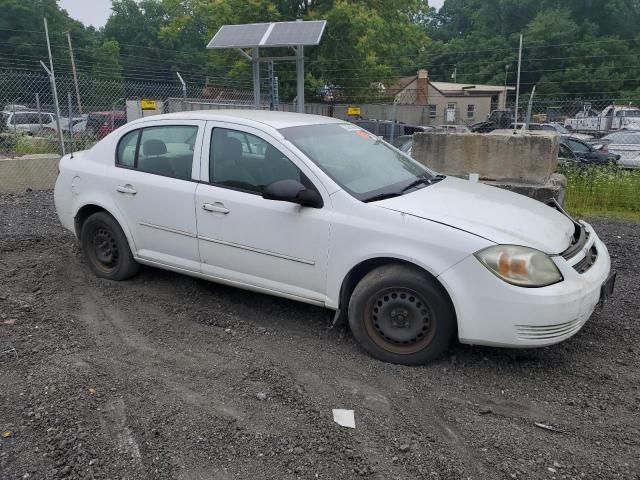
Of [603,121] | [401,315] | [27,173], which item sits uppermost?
[603,121]

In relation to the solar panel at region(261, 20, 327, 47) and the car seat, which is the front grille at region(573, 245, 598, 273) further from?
the solar panel at region(261, 20, 327, 47)

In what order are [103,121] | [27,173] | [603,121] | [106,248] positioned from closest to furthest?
[106,248] → [27,173] → [103,121] → [603,121]

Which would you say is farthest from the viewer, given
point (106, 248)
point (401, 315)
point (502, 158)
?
point (502, 158)

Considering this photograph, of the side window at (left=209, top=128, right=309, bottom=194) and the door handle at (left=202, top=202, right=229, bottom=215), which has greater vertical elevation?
the side window at (left=209, top=128, right=309, bottom=194)

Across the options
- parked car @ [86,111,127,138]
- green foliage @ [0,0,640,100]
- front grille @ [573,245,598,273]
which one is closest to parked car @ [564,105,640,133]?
green foliage @ [0,0,640,100]

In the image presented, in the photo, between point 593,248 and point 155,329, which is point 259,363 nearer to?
point 155,329

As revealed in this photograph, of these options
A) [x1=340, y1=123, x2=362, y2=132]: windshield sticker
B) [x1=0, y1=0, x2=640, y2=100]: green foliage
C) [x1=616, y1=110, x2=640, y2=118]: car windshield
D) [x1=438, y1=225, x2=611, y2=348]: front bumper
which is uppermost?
[x1=0, y1=0, x2=640, y2=100]: green foliage

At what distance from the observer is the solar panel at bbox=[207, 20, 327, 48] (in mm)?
9328

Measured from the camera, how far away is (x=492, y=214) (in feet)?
12.3

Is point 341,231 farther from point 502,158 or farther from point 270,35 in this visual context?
point 270,35

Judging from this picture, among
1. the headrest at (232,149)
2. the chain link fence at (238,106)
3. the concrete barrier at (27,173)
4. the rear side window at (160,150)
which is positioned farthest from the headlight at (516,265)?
the concrete barrier at (27,173)

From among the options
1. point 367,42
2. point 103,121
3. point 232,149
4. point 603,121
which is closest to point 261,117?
point 232,149

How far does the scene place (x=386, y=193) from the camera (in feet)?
13.0

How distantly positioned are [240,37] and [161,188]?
20.7 ft
